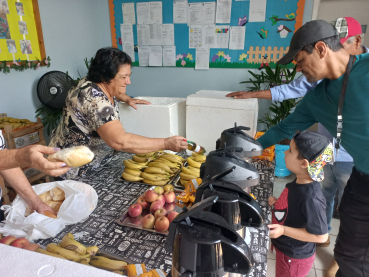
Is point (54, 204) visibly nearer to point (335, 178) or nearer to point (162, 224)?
point (162, 224)

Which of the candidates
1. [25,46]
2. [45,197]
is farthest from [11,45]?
[45,197]

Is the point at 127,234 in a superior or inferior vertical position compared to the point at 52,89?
inferior

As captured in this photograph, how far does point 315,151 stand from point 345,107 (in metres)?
0.31

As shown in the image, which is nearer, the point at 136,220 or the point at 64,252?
the point at 64,252

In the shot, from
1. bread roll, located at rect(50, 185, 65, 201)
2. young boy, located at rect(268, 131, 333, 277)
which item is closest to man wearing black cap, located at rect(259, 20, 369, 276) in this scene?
young boy, located at rect(268, 131, 333, 277)

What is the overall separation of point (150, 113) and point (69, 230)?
1272 mm

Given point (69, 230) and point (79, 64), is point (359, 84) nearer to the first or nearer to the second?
point (69, 230)

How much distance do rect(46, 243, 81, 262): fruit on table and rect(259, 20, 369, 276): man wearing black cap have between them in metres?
1.36

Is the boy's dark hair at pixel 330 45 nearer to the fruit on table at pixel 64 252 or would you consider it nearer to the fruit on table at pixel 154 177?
the fruit on table at pixel 154 177

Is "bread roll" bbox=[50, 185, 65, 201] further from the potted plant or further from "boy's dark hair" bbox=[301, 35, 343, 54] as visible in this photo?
the potted plant

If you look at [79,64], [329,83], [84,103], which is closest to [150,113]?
[84,103]

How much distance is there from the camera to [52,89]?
3.09m

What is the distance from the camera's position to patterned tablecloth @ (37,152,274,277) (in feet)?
3.23

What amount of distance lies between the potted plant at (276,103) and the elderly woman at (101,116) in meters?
2.06
